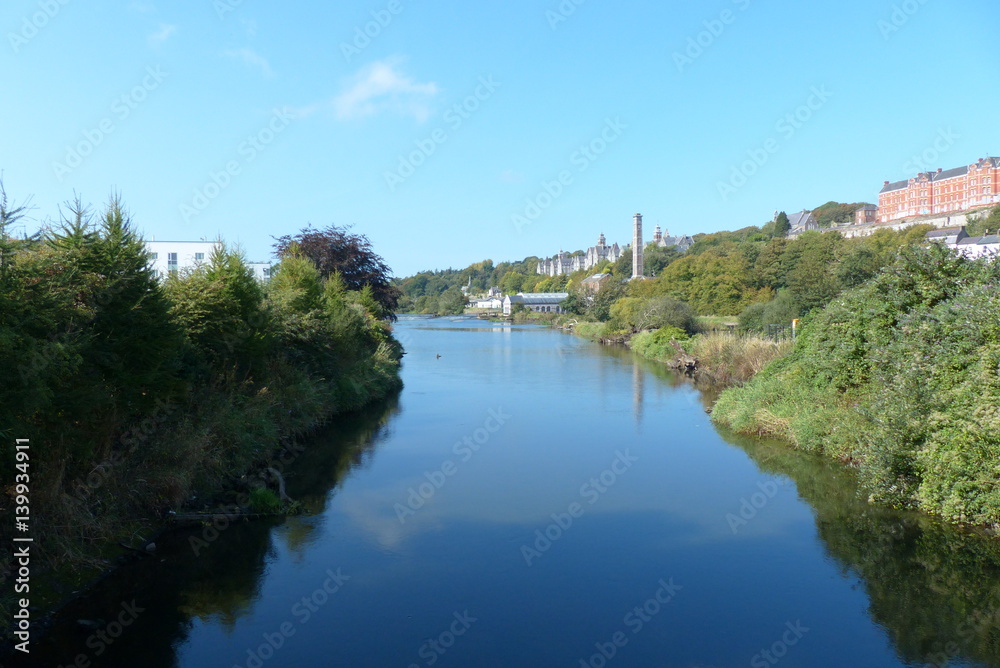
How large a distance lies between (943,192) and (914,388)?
3803 inches

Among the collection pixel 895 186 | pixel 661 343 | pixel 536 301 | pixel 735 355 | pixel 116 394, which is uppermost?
pixel 895 186

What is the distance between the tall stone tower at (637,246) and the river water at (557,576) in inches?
3661

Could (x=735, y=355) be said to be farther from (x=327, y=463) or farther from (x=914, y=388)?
(x=327, y=463)

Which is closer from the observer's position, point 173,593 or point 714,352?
point 173,593

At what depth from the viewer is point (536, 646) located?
7133mm

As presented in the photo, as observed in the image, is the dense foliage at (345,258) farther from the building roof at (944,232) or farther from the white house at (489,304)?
the white house at (489,304)

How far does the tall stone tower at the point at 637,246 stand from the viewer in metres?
107

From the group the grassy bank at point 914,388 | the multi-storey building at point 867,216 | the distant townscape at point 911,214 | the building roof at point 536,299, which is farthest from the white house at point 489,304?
the grassy bank at point 914,388

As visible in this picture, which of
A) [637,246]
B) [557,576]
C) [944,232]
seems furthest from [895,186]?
[557,576]

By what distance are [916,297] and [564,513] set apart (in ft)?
25.9

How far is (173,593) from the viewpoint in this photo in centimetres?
819

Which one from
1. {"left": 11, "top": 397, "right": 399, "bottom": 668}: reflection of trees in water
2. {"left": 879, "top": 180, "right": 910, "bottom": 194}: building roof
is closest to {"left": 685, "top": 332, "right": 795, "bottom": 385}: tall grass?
{"left": 11, "top": 397, "right": 399, "bottom": 668}: reflection of trees in water

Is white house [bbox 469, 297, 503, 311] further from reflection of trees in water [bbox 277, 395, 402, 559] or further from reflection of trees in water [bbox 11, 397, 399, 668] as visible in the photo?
reflection of trees in water [bbox 11, 397, 399, 668]

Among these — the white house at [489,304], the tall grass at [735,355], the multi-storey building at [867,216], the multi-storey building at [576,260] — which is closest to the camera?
the tall grass at [735,355]
